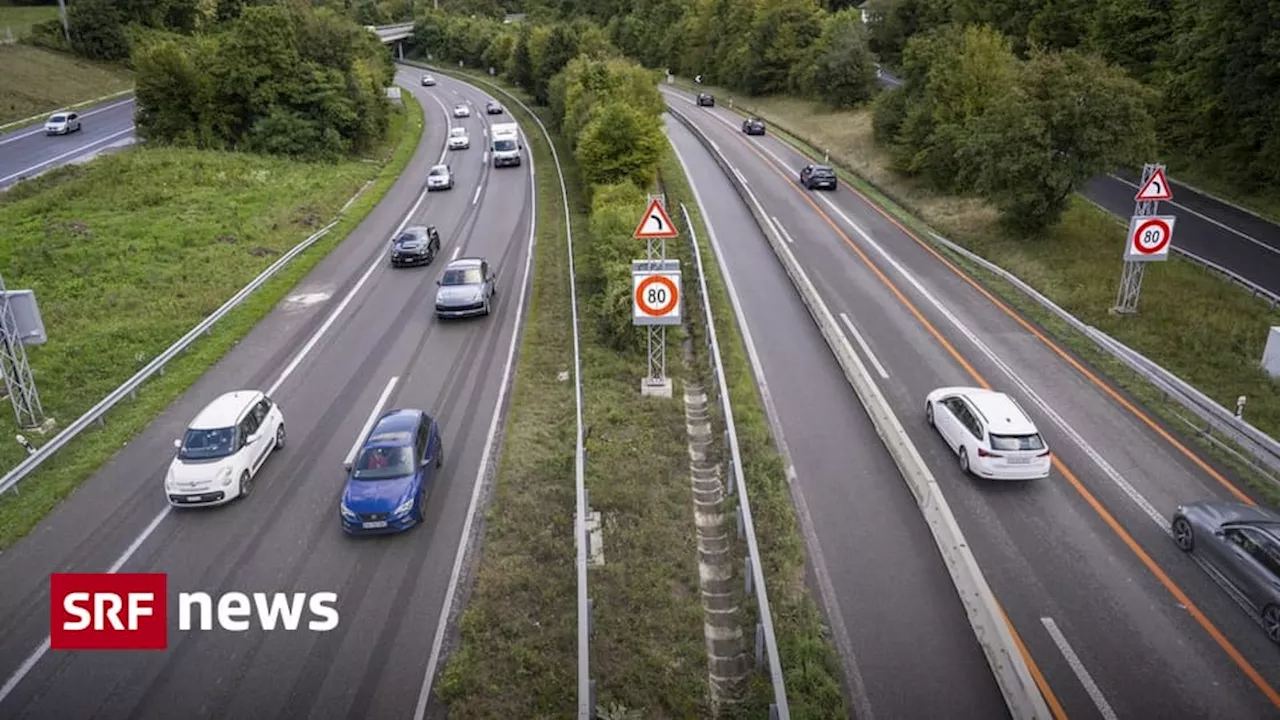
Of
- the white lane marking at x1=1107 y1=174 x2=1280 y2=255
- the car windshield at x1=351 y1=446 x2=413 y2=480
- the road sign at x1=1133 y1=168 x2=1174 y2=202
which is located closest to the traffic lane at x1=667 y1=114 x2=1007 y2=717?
the car windshield at x1=351 y1=446 x2=413 y2=480

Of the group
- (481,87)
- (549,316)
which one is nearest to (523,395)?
(549,316)

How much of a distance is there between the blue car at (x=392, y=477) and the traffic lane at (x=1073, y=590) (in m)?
10.3

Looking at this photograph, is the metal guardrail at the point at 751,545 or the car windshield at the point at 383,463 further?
the car windshield at the point at 383,463

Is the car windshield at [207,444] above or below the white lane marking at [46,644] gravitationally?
above

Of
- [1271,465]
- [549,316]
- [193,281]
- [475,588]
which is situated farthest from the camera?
[193,281]

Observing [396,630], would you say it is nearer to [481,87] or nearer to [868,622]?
[868,622]

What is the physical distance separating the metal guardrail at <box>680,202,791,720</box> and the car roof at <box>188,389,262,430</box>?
406 inches

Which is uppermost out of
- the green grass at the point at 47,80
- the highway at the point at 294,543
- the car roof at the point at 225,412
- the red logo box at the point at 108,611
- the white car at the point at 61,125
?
the green grass at the point at 47,80

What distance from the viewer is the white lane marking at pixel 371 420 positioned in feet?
59.6

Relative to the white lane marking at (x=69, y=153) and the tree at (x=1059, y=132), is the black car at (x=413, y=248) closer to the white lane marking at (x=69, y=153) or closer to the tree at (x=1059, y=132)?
the tree at (x=1059, y=132)

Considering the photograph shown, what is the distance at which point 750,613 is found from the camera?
1302cm

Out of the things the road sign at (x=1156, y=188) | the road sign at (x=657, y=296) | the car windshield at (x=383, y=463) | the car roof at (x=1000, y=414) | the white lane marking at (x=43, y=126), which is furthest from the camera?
the white lane marking at (x=43, y=126)

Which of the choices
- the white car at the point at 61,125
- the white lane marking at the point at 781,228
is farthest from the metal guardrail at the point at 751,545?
the white car at the point at 61,125

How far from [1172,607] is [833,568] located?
17.3 ft
